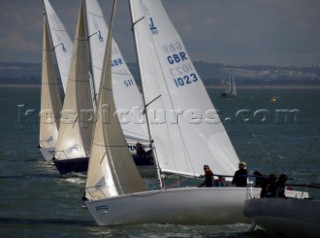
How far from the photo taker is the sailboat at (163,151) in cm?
2412

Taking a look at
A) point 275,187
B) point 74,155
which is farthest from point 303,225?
point 74,155

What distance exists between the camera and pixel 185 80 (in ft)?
87.2

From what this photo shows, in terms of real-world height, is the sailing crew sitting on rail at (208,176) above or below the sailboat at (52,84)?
below

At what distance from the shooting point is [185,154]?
26422 millimetres

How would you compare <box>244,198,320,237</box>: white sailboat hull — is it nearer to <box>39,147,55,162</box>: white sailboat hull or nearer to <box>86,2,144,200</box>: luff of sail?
<box>86,2,144,200</box>: luff of sail

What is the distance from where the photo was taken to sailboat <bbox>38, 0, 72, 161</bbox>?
44.9 m


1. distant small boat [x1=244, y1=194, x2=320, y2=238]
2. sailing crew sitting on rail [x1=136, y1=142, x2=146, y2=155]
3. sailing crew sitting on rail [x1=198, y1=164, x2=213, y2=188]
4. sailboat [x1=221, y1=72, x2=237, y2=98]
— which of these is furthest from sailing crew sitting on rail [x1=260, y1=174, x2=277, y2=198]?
sailboat [x1=221, y1=72, x2=237, y2=98]

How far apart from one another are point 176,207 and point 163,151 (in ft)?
7.60

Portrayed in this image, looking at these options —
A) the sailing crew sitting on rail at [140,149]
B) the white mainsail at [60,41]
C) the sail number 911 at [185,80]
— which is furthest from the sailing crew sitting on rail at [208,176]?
the white mainsail at [60,41]

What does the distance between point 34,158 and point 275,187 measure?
85.8 ft

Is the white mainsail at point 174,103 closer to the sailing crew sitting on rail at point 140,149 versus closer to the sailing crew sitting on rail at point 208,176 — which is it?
the sailing crew sitting on rail at point 208,176

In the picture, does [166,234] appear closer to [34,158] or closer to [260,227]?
[260,227]

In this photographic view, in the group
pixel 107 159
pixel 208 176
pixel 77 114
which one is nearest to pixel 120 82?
pixel 77 114

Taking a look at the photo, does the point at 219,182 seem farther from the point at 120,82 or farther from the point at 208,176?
the point at 120,82
